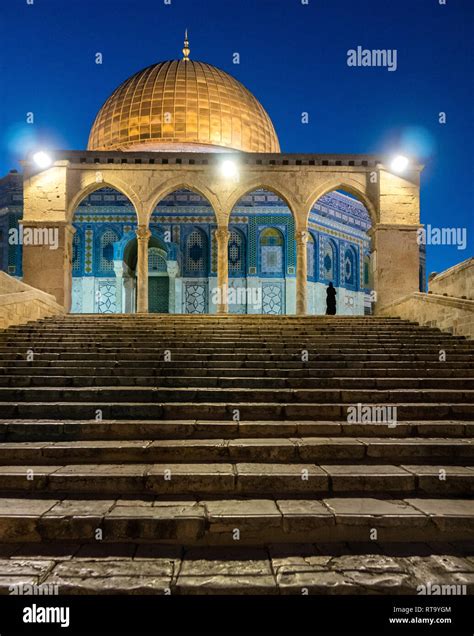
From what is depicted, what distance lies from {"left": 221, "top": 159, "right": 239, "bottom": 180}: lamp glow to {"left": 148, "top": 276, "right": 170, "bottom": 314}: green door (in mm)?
7607

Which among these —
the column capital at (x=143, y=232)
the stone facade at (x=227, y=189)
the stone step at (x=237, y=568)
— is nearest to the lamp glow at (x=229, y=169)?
the stone facade at (x=227, y=189)

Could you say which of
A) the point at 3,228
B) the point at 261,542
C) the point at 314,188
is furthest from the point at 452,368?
the point at 3,228

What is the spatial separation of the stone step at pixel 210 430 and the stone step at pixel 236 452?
6.5 inches

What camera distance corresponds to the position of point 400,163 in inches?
527

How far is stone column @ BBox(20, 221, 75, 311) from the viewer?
507 inches

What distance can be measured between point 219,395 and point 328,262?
57.6 feet

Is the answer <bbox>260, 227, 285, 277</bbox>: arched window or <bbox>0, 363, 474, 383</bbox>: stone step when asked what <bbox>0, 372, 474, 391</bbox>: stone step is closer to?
<bbox>0, 363, 474, 383</bbox>: stone step

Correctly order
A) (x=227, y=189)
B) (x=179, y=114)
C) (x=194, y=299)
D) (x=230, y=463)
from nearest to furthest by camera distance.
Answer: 1. (x=230, y=463)
2. (x=227, y=189)
3. (x=179, y=114)
4. (x=194, y=299)

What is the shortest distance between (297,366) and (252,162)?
9096 millimetres

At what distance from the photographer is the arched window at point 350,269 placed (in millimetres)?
22361

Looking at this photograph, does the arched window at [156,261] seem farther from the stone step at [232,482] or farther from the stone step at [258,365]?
the stone step at [232,482]

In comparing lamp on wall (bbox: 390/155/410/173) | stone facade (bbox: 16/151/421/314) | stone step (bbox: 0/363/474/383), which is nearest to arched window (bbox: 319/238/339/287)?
stone facade (bbox: 16/151/421/314)

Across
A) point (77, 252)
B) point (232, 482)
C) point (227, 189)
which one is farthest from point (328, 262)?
point (232, 482)

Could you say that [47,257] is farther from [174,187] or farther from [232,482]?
[232,482]
